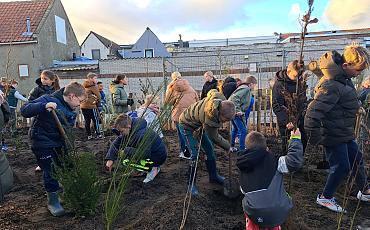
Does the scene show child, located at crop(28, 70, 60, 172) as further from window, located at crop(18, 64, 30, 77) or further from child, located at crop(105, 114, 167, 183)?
window, located at crop(18, 64, 30, 77)

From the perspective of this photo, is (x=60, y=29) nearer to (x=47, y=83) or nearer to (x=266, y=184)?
(x=47, y=83)

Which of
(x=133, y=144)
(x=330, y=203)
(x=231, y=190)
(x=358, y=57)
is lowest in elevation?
(x=330, y=203)

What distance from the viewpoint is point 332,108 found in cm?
399

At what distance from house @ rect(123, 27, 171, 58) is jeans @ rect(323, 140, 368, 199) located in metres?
34.4

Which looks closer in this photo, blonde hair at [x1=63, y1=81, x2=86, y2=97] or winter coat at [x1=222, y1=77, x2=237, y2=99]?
blonde hair at [x1=63, y1=81, x2=86, y2=97]

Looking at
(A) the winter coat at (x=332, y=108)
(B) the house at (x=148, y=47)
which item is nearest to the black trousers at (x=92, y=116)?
(A) the winter coat at (x=332, y=108)

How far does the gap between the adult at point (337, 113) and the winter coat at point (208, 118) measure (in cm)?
104

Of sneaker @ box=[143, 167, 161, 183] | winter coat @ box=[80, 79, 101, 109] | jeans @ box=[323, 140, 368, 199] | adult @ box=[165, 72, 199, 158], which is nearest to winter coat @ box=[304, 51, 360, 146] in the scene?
jeans @ box=[323, 140, 368, 199]

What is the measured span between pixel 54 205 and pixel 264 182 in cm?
240

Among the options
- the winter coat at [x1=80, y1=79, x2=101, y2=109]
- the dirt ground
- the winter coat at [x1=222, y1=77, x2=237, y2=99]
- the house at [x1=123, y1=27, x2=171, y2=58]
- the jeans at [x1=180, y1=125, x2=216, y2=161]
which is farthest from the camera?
the house at [x1=123, y1=27, x2=171, y2=58]

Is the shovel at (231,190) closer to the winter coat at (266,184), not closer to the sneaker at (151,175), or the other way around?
the winter coat at (266,184)

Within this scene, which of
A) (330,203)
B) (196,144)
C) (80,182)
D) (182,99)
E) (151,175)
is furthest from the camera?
(182,99)

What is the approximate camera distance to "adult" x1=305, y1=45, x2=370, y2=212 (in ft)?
12.9

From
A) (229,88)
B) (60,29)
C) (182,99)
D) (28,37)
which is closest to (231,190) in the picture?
(182,99)
